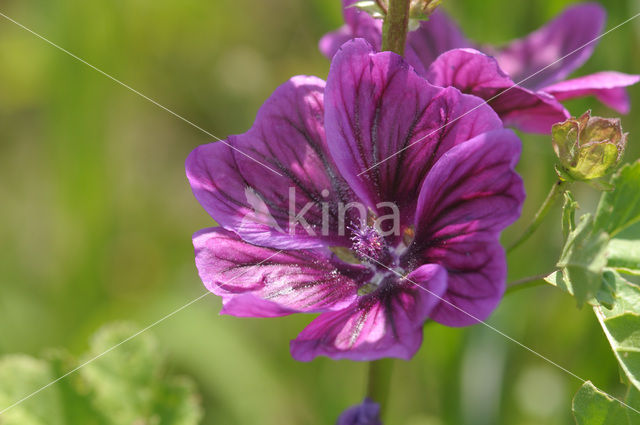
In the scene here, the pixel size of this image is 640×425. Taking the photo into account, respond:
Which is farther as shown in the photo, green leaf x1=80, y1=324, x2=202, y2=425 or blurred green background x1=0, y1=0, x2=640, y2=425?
blurred green background x1=0, y1=0, x2=640, y2=425

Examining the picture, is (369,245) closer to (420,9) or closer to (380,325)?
(380,325)

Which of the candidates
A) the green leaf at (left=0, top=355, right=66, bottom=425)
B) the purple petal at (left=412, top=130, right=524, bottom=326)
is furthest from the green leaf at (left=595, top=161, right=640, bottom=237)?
the green leaf at (left=0, top=355, right=66, bottom=425)

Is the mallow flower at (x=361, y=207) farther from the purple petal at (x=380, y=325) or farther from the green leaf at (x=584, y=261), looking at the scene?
the green leaf at (x=584, y=261)

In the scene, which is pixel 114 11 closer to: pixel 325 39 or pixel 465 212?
pixel 325 39

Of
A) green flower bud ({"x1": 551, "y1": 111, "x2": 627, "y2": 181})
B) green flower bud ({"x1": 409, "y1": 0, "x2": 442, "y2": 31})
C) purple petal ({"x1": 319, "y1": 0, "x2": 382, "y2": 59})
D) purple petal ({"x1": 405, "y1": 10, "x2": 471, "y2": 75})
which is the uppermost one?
green flower bud ({"x1": 409, "y1": 0, "x2": 442, "y2": 31})

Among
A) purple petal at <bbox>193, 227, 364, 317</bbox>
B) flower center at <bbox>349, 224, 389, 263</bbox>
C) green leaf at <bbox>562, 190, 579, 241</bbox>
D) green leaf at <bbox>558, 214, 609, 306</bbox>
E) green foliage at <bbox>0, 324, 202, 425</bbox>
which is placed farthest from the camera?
green foliage at <bbox>0, 324, 202, 425</bbox>

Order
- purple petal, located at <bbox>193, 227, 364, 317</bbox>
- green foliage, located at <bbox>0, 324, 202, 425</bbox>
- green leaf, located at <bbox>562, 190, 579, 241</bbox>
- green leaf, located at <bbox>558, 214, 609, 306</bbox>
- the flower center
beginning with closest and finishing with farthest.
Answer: green leaf, located at <bbox>558, 214, 609, 306</bbox> < green leaf, located at <bbox>562, 190, 579, 241</bbox> < purple petal, located at <bbox>193, 227, 364, 317</bbox> < the flower center < green foliage, located at <bbox>0, 324, 202, 425</bbox>

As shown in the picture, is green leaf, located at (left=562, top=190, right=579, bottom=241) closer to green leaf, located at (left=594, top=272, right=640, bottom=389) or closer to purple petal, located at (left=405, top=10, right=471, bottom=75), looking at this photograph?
green leaf, located at (left=594, top=272, right=640, bottom=389)
